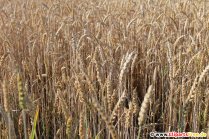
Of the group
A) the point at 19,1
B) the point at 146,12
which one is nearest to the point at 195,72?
the point at 146,12

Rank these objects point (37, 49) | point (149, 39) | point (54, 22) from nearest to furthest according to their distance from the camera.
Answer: point (149, 39) < point (37, 49) < point (54, 22)

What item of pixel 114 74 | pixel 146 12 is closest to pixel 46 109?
pixel 114 74

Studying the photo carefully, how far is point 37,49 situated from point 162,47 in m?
0.78

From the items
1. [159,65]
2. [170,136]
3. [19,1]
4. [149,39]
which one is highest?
[19,1]

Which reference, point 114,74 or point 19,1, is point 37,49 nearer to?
point 114,74

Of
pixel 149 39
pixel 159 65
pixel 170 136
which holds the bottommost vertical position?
pixel 170 136

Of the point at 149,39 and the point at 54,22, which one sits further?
the point at 54,22

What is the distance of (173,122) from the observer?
1.14m

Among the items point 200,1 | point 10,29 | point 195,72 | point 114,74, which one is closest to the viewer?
point 114,74

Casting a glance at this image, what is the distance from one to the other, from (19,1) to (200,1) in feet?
6.32

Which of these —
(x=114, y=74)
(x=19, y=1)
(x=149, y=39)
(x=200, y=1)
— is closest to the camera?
(x=114, y=74)

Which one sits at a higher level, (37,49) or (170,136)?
(37,49)

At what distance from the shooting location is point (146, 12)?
2262mm

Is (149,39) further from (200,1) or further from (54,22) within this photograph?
(200,1)
